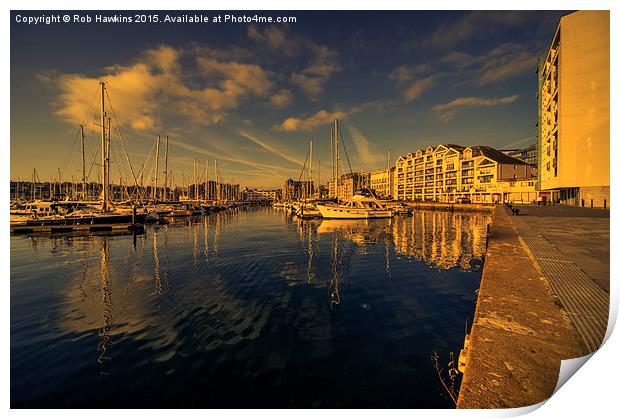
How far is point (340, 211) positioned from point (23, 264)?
36944 millimetres

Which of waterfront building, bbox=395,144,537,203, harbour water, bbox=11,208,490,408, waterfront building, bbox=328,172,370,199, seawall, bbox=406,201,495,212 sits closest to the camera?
harbour water, bbox=11,208,490,408

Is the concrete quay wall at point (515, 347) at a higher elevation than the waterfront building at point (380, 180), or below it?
below

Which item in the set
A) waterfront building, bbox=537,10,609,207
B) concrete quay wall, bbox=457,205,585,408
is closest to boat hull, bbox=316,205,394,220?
waterfront building, bbox=537,10,609,207

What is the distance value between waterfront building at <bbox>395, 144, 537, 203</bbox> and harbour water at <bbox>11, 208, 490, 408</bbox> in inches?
2907

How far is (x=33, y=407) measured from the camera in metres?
4.80

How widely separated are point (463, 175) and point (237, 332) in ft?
312

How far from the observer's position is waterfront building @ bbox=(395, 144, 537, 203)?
73.2 m

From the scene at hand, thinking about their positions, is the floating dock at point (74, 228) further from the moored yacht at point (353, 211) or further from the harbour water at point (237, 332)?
the moored yacht at point (353, 211)

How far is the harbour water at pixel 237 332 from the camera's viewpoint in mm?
4852

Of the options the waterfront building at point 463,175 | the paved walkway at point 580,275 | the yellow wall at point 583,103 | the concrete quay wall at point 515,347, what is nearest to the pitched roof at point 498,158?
the waterfront building at point 463,175

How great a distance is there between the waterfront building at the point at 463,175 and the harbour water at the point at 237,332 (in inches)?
2907

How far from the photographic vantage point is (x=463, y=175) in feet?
281

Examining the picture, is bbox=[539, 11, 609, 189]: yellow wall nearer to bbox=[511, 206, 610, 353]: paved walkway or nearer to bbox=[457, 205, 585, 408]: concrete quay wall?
bbox=[511, 206, 610, 353]: paved walkway
